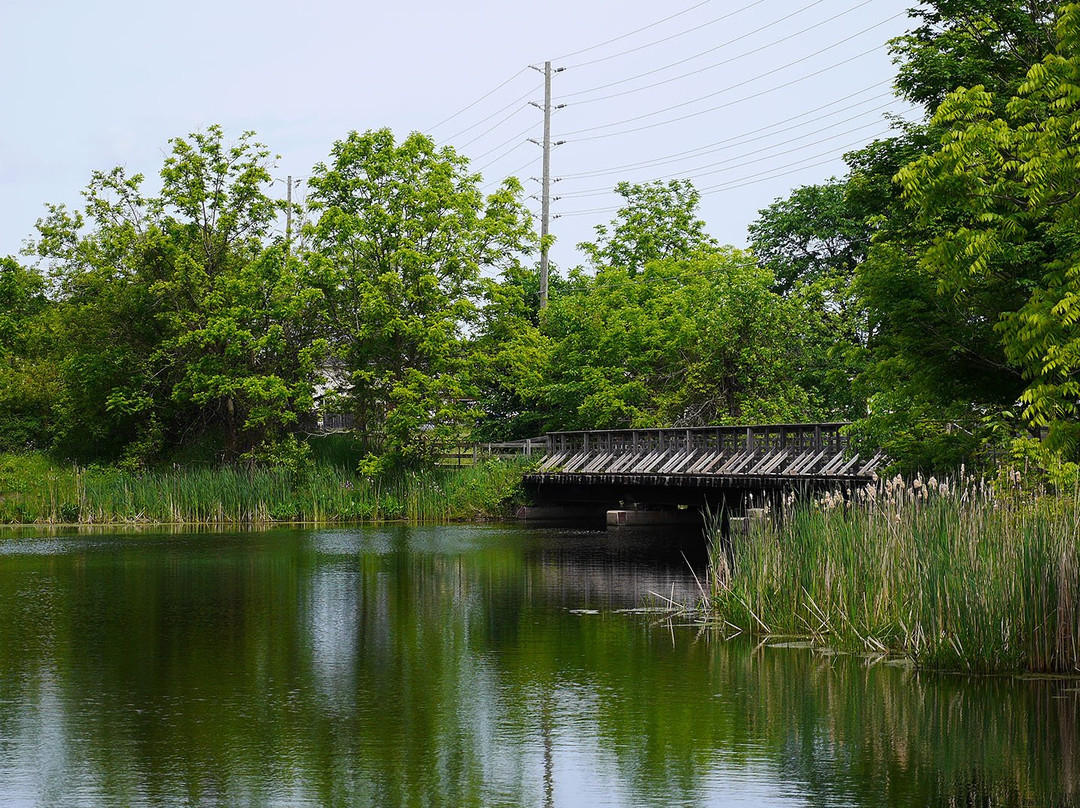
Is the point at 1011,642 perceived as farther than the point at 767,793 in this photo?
Yes

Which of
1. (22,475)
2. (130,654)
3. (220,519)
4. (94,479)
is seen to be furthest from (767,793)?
(22,475)

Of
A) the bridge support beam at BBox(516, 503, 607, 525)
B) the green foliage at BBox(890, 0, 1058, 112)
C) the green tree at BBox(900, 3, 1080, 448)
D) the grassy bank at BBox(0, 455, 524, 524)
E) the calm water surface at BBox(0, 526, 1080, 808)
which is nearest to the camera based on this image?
the calm water surface at BBox(0, 526, 1080, 808)

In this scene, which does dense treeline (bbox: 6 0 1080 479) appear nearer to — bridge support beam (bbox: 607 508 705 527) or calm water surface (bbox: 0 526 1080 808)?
bridge support beam (bbox: 607 508 705 527)

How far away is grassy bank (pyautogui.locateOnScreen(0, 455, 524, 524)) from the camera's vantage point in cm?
3972

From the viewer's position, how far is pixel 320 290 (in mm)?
46906

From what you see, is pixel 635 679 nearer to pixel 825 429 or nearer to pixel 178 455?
pixel 825 429

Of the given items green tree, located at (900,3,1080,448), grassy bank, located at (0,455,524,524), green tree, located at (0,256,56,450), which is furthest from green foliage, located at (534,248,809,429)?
green tree, located at (900,3,1080,448)

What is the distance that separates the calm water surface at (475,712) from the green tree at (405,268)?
26.7m

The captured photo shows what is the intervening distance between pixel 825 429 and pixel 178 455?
2793 cm

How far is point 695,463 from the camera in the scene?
1398 inches

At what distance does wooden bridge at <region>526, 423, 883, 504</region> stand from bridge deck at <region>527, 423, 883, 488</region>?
0.02 meters

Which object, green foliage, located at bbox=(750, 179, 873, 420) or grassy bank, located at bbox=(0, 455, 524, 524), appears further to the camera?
green foliage, located at bbox=(750, 179, 873, 420)

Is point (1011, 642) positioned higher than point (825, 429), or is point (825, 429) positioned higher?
point (825, 429)

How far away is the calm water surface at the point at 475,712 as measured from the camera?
853 cm
